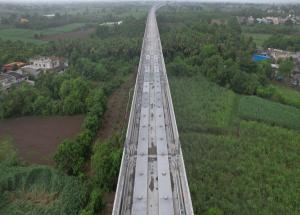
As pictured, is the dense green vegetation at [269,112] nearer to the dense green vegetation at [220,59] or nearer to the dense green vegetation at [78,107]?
the dense green vegetation at [220,59]

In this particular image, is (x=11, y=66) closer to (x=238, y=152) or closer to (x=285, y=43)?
(x=238, y=152)

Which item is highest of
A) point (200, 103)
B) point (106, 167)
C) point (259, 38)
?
point (259, 38)

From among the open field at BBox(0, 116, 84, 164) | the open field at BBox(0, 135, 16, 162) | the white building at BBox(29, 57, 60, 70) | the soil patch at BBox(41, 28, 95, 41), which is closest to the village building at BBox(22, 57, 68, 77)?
the white building at BBox(29, 57, 60, 70)

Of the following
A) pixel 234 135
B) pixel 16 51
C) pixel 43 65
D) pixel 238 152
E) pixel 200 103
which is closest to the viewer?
pixel 238 152

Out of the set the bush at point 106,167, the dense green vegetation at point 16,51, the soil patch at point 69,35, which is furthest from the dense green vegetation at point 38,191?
the soil patch at point 69,35

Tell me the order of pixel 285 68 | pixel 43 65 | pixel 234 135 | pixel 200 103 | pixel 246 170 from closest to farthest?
1. pixel 246 170
2. pixel 234 135
3. pixel 200 103
4. pixel 285 68
5. pixel 43 65

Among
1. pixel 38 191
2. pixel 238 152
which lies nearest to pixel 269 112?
pixel 238 152

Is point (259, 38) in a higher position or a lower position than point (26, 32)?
lower

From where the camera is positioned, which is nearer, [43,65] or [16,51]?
[43,65]

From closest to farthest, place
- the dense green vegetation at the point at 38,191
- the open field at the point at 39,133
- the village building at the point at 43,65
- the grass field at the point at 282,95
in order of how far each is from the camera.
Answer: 1. the dense green vegetation at the point at 38,191
2. the open field at the point at 39,133
3. the grass field at the point at 282,95
4. the village building at the point at 43,65

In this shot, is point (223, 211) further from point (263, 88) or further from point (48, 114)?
point (263, 88)
